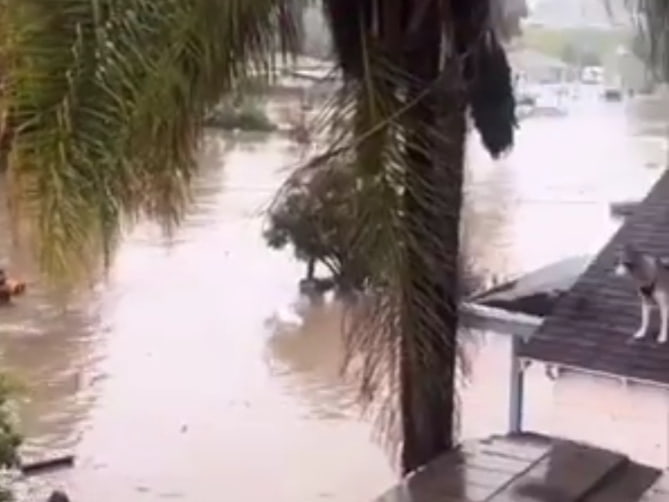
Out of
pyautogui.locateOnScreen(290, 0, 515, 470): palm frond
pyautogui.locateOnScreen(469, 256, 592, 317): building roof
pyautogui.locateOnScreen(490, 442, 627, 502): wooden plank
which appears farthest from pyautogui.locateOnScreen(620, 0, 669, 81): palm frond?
pyautogui.locateOnScreen(469, 256, 592, 317): building roof

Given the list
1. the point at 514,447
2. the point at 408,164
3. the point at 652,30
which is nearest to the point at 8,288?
the point at 514,447

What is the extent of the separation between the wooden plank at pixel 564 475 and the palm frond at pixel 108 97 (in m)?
0.98

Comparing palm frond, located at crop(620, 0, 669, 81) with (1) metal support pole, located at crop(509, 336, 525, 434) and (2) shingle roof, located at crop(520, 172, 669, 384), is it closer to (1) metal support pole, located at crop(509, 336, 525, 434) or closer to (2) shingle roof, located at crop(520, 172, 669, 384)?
(2) shingle roof, located at crop(520, 172, 669, 384)

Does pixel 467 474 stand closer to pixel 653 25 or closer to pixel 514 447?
pixel 514 447

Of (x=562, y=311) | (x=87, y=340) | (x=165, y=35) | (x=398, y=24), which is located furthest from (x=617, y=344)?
(x=87, y=340)

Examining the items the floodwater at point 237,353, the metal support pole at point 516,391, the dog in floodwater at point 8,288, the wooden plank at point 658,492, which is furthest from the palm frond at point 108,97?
the dog in floodwater at point 8,288

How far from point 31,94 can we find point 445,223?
2.63 feet

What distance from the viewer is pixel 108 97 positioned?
2023 mm

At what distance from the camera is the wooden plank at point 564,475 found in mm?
2627

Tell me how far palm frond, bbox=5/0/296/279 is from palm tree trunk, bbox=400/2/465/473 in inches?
12.3

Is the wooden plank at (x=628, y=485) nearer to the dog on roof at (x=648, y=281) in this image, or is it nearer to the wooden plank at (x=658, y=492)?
the wooden plank at (x=658, y=492)

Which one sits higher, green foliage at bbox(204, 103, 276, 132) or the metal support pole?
green foliage at bbox(204, 103, 276, 132)

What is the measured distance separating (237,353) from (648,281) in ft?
12.6

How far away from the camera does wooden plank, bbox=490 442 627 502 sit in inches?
103
